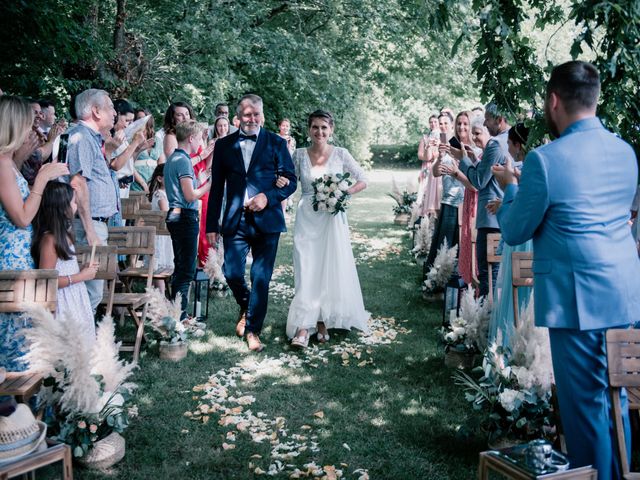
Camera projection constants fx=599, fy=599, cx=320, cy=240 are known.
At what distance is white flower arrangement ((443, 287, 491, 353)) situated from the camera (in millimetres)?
5199

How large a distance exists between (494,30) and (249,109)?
9.27 feet

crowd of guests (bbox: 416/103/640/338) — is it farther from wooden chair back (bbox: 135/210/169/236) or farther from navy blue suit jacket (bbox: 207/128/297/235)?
wooden chair back (bbox: 135/210/169/236)

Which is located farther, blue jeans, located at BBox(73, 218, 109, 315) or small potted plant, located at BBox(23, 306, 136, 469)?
blue jeans, located at BBox(73, 218, 109, 315)

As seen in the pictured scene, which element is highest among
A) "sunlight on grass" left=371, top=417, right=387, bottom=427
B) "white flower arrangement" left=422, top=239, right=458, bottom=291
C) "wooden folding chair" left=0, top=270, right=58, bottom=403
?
"wooden folding chair" left=0, top=270, right=58, bottom=403

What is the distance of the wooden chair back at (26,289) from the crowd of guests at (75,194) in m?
0.15

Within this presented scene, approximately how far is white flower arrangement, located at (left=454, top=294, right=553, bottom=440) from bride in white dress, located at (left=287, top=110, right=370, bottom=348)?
2.44m

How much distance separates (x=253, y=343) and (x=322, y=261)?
1.13 m

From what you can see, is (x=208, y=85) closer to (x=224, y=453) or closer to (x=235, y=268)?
(x=235, y=268)

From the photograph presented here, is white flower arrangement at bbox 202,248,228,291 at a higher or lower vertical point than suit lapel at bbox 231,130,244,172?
lower

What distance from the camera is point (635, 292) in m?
2.91

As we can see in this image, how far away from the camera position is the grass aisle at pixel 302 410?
3842mm

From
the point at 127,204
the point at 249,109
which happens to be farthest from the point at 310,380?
the point at 127,204

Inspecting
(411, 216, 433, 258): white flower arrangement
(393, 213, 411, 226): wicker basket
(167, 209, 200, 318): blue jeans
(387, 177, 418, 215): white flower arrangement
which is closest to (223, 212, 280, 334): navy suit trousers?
(167, 209, 200, 318): blue jeans

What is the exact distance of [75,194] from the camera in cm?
490
